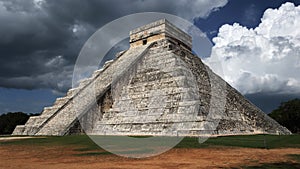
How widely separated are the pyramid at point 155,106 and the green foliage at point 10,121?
2059 centimetres

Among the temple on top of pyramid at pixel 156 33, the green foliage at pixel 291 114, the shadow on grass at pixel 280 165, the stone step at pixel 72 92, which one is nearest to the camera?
the shadow on grass at pixel 280 165

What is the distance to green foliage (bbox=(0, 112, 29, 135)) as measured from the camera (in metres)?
40.1

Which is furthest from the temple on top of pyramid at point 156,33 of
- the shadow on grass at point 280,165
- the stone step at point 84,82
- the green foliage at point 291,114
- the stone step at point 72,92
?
the green foliage at point 291,114

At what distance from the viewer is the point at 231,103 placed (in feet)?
69.7

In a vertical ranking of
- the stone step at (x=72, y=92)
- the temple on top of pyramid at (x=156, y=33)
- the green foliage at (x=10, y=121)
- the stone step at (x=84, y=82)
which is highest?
the temple on top of pyramid at (x=156, y=33)

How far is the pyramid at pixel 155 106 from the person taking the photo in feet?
49.6

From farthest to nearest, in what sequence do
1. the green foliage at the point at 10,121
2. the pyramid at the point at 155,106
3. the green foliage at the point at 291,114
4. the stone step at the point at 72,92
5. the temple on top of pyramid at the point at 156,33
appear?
1. the green foliage at the point at 10,121
2. the green foliage at the point at 291,114
3. the temple on top of pyramid at the point at 156,33
4. the stone step at the point at 72,92
5. the pyramid at the point at 155,106

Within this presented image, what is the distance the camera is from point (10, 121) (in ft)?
135

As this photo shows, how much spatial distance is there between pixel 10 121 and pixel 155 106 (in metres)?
32.9

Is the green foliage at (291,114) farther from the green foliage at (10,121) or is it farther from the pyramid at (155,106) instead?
the green foliage at (10,121)

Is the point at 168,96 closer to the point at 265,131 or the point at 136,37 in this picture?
the point at 265,131

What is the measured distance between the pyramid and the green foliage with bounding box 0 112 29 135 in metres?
20.6

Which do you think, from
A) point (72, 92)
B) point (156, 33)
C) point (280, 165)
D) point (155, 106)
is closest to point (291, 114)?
point (156, 33)

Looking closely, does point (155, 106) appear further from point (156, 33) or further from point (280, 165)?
point (156, 33)
